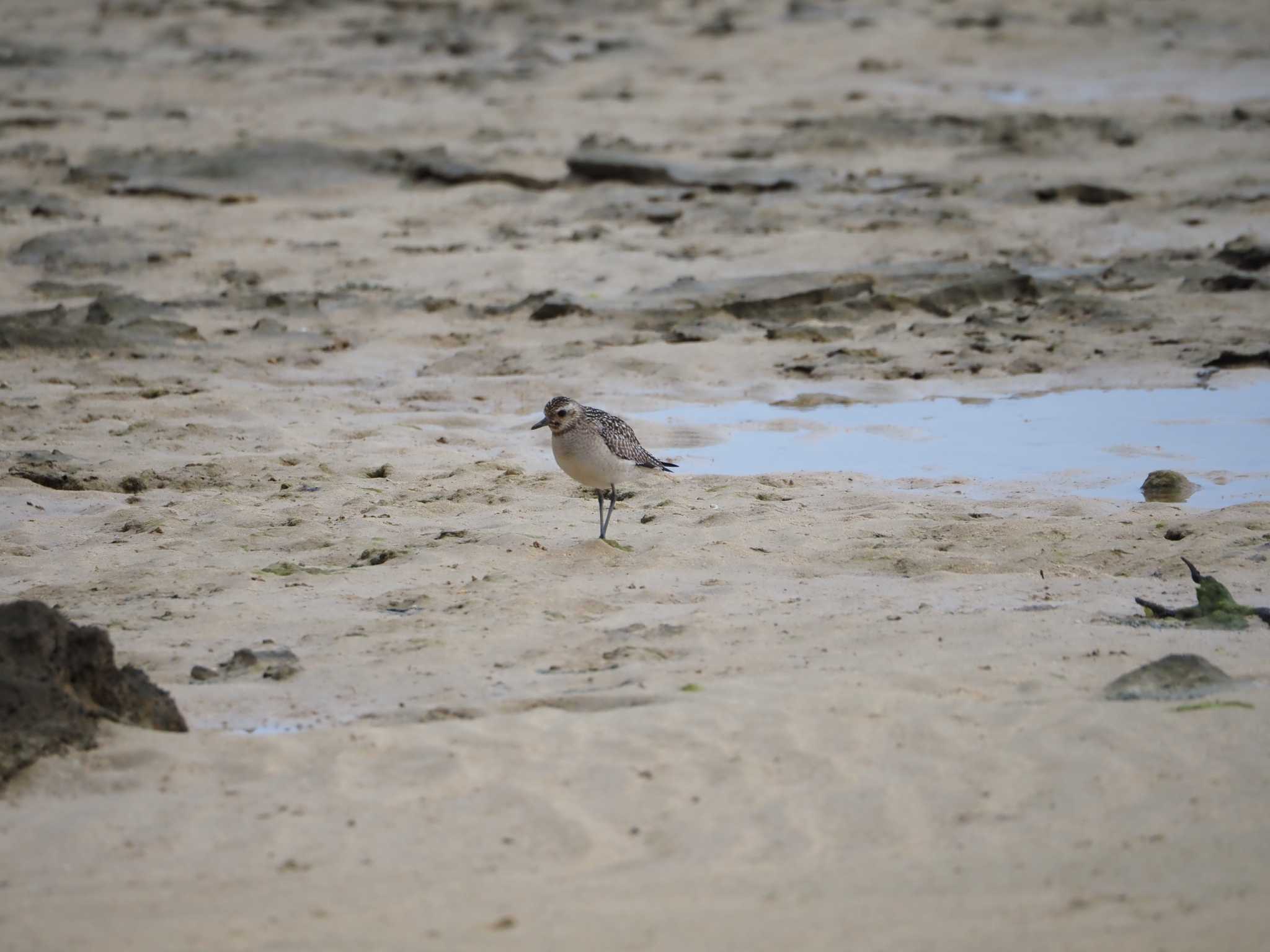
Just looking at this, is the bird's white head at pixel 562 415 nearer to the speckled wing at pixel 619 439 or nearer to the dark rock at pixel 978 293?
the speckled wing at pixel 619 439

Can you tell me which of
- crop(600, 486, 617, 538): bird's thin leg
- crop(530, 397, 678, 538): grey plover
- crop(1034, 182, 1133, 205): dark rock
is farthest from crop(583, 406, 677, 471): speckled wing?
crop(1034, 182, 1133, 205): dark rock

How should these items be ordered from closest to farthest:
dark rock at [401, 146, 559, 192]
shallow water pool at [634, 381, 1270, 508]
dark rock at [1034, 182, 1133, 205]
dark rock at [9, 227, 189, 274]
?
shallow water pool at [634, 381, 1270, 508]
dark rock at [9, 227, 189, 274]
dark rock at [1034, 182, 1133, 205]
dark rock at [401, 146, 559, 192]

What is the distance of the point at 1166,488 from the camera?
745 cm

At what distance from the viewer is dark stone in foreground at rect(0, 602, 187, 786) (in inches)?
173

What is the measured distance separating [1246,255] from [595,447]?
6.29 metres

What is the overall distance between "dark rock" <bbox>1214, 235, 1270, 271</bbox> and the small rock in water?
4135mm

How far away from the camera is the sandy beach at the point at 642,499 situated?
3881mm

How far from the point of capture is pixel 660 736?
4605 mm

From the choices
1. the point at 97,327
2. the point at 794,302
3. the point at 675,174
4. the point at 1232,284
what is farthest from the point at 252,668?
the point at 675,174

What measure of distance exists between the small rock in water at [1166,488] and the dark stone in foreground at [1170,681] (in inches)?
102

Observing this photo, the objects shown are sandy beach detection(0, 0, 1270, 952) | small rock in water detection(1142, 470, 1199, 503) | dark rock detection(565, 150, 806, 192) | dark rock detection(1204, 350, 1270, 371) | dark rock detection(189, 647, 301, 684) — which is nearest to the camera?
sandy beach detection(0, 0, 1270, 952)

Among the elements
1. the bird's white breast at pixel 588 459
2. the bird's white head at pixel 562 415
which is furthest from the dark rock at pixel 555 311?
the bird's white breast at pixel 588 459

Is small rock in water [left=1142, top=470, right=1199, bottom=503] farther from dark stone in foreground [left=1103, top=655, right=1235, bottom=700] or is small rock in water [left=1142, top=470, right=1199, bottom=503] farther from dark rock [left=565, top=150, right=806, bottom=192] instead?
dark rock [left=565, top=150, right=806, bottom=192]

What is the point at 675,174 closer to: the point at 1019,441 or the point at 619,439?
the point at 1019,441
